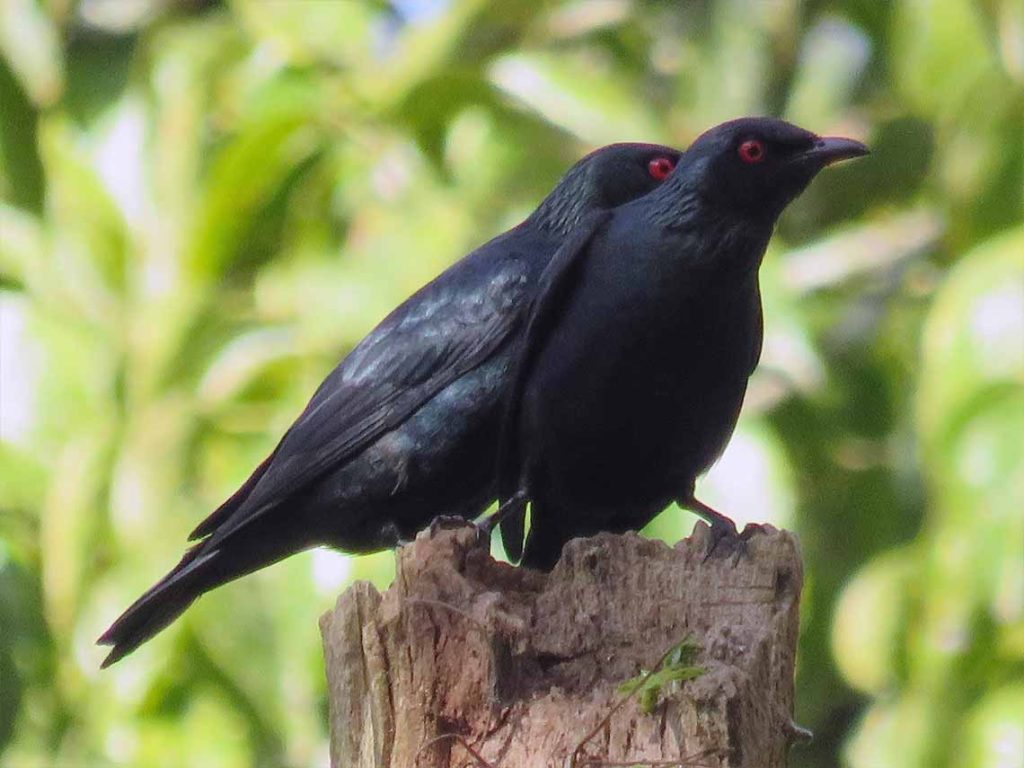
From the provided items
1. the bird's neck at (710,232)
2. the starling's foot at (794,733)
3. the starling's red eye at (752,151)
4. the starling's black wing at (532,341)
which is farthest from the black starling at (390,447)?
the starling's foot at (794,733)

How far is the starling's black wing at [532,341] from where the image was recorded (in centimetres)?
504

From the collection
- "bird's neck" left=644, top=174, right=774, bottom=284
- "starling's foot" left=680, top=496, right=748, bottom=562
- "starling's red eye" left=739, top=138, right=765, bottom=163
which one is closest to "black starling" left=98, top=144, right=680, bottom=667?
"bird's neck" left=644, top=174, right=774, bottom=284

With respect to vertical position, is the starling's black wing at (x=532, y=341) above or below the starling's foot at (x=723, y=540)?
above

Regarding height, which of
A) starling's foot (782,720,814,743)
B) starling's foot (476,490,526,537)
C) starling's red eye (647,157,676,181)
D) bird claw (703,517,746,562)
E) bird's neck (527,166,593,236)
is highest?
starling's red eye (647,157,676,181)

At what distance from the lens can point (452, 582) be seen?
12.5ft

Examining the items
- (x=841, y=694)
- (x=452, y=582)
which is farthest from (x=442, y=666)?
(x=841, y=694)

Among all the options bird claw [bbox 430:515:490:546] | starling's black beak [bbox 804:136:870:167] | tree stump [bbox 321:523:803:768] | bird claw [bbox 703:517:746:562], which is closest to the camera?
tree stump [bbox 321:523:803:768]

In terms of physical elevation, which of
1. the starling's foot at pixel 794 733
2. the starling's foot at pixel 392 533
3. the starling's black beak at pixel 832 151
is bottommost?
the starling's foot at pixel 794 733

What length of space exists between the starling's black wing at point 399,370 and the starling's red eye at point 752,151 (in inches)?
25.8

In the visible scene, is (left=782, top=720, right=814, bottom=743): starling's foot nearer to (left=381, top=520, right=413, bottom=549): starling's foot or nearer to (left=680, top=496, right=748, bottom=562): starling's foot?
(left=680, top=496, right=748, bottom=562): starling's foot

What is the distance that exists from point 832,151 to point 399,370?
1.21 meters

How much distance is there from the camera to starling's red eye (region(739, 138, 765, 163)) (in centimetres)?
513

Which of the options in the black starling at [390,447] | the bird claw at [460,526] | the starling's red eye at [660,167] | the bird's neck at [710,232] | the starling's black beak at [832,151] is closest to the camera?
the bird claw at [460,526]

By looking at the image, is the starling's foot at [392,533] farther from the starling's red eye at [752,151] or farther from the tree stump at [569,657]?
the tree stump at [569,657]
